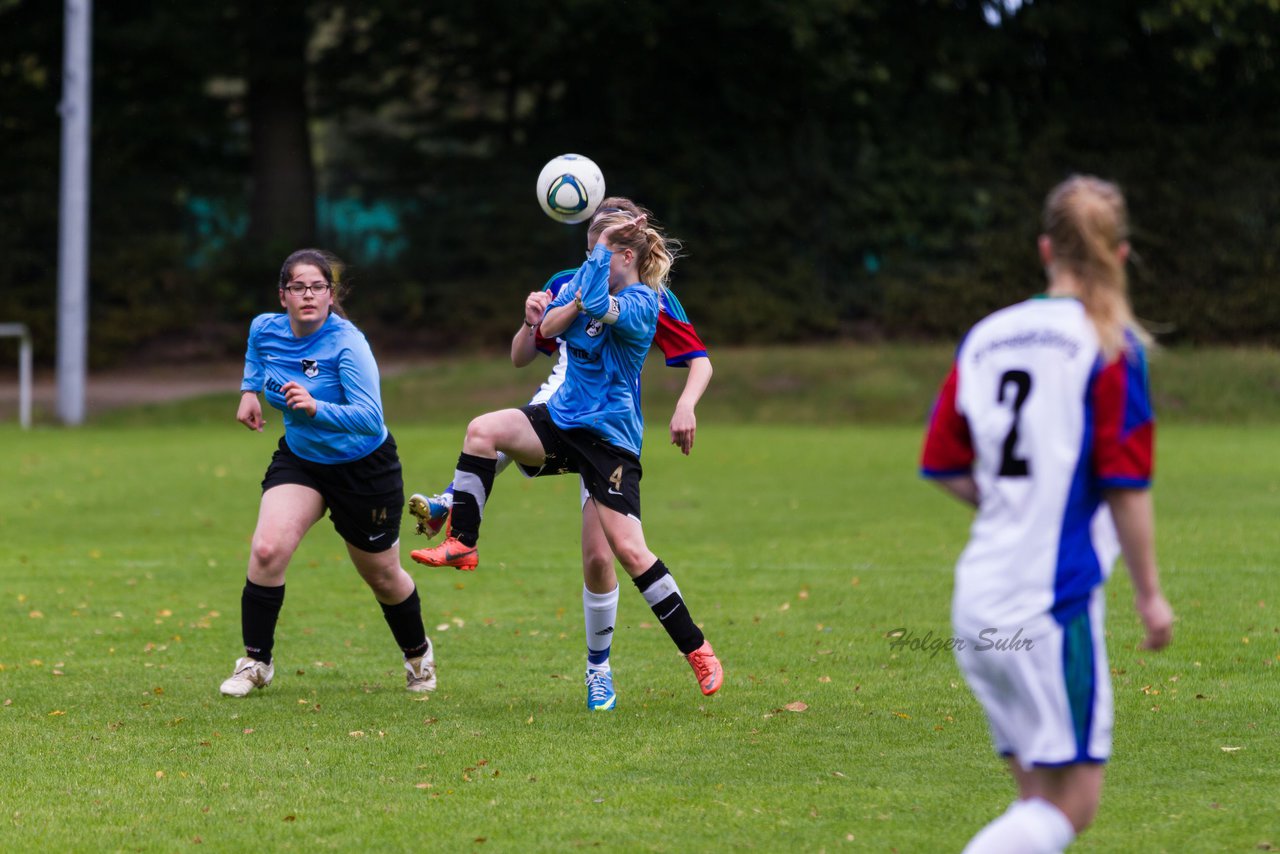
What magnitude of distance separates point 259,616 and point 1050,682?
4.16 m

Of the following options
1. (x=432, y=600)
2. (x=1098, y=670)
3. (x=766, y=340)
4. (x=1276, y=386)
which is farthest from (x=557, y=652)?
(x=766, y=340)

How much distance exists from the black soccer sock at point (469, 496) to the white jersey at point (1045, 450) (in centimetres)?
333

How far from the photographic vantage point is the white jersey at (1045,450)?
11.3 feet

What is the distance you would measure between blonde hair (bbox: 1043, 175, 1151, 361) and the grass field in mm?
1863

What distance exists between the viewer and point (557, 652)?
8062 mm

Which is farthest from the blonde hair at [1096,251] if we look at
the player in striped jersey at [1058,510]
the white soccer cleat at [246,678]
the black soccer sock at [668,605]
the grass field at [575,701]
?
the white soccer cleat at [246,678]

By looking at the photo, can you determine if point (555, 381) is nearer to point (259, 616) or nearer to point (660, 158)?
point (259, 616)

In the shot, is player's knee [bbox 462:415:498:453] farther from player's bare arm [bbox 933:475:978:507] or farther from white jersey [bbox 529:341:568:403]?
player's bare arm [bbox 933:475:978:507]

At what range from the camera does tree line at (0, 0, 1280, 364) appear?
92.2ft

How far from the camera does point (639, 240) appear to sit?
6.36 metres

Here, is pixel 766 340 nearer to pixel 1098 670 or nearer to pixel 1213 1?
pixel 1213 1

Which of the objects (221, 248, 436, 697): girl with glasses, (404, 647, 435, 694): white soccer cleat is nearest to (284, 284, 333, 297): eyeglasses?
(221, 248, 436, 697): girl with glasses

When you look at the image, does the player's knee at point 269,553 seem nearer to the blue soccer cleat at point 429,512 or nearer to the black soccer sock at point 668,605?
the blue soccer cleat at point 429,512

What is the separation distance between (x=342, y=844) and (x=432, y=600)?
16.9 feet
